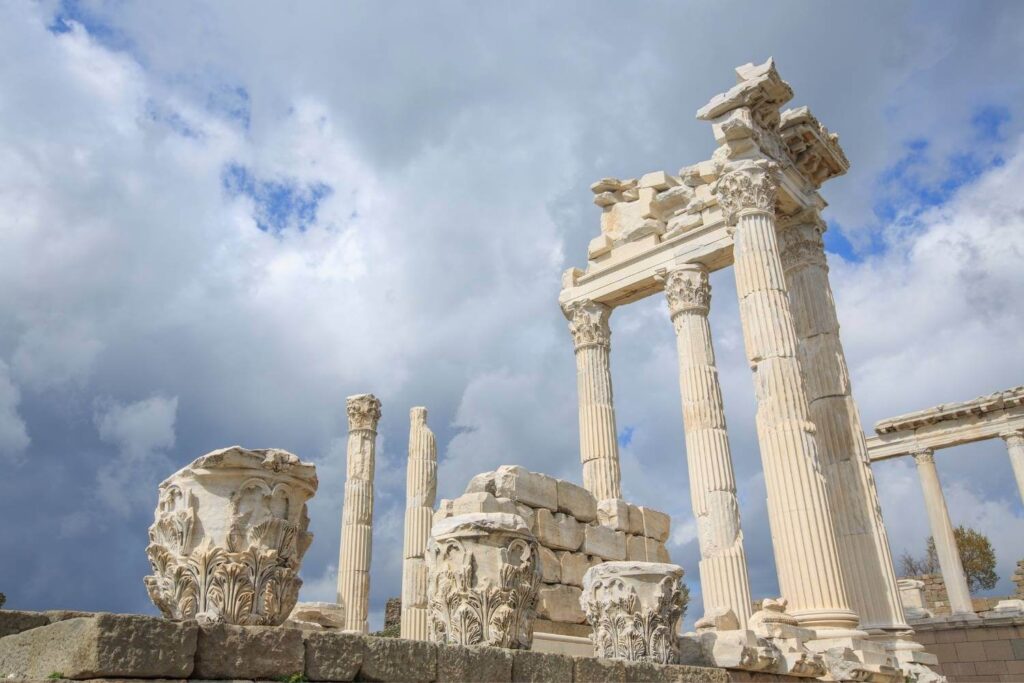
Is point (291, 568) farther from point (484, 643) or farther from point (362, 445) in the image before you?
point (362, 445)

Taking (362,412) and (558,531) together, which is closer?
(558,531)

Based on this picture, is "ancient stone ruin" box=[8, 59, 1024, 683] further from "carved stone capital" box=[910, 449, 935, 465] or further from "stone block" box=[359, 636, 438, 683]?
"carved stone capital" box=[910, 449, 935, 465]

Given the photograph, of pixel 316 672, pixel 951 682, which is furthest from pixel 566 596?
pixel 951 682

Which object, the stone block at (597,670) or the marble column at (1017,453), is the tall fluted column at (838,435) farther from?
the marble column at (1017,453)

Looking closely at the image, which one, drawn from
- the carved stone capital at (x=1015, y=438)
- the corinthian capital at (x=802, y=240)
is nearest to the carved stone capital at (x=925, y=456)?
the carved stone capital at (x=1015, y=438)

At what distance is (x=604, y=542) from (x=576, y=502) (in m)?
0.99

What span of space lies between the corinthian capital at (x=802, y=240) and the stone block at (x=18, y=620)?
14.4 meters

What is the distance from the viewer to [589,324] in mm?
18938

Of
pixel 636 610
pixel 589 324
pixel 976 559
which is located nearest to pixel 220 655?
pixel 636 610

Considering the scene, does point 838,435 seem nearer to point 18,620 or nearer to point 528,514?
point 528,514

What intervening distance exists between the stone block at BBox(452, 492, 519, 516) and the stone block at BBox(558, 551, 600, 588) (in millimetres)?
1496

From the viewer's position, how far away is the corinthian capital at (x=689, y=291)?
17562 mm

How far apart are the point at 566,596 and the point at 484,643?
604 cm

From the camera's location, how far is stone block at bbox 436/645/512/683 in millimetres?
4902
